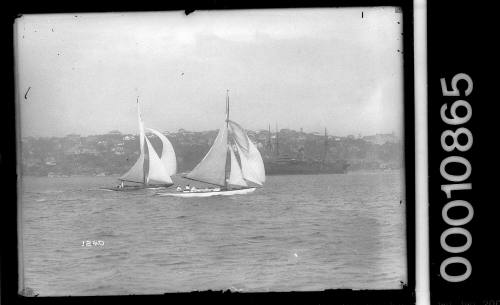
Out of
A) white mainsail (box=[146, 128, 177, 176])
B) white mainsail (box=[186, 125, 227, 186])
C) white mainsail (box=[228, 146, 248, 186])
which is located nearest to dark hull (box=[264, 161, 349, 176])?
white mainsail (box=[228, 146, 248, 186])

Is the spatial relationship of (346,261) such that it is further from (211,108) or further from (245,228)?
(211,108)

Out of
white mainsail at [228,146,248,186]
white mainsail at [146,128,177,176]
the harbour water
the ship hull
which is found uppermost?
white mainsail at [146,128,177,176]

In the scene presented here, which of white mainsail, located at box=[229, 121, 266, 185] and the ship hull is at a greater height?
white mainsail, located at box=[229, 121, 266, 185]

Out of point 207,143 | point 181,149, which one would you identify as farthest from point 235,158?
point 181,149

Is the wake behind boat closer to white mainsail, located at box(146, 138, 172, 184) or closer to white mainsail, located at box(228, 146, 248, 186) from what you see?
white mainsail, located at box(146, 138, 172, 184)

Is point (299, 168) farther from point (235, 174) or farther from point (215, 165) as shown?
point (215, 165)

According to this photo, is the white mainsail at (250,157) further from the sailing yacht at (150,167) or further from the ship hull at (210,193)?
the sailing yacht at (150,167)

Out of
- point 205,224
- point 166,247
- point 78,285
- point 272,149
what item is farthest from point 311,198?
point 78,285
